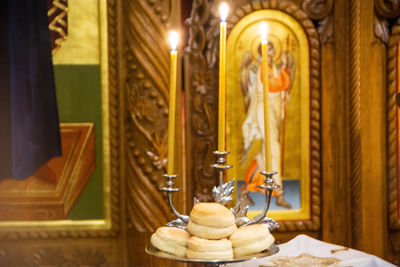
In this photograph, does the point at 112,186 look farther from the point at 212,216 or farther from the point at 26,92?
the point at 212,216

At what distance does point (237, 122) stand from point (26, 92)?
1105 millimetres

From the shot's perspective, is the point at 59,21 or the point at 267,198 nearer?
the point at 267,198

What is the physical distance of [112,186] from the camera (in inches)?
99.1

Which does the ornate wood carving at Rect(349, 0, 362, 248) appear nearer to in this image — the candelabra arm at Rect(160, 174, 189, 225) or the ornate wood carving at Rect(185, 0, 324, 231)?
the ornate wood carving at Rect(185, 0, 324, 231)

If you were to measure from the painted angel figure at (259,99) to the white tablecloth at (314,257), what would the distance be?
1149 millimetres

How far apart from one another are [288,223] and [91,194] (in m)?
1.05

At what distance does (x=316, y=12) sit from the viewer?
2594mm

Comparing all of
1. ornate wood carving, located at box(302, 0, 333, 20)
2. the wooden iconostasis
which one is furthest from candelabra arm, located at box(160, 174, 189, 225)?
ornate wood carving, located at box(302, 0, 333, 20)

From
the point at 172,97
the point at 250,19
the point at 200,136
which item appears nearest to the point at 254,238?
the point at 172,97

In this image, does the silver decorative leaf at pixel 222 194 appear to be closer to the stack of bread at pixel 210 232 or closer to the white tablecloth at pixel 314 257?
the stack of bread at pixel 210 232

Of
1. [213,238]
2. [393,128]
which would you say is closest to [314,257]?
[213,238]

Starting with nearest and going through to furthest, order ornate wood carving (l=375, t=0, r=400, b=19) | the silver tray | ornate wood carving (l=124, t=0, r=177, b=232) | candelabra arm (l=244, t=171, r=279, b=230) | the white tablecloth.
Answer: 1. the silver tray
2. candelabra arm (l=244, t=171, r=279, b=230)
3. the white tablecloth
4. ornate wood carving (l=124, t=0, r=177, b=232)
5. ornate wood carving (l=375, t=0, r=400, b=19)

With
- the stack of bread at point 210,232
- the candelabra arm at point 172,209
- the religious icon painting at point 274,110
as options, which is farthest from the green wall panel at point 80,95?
the stack of bread at point 210,232

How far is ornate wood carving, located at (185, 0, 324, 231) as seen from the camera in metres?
2.53
